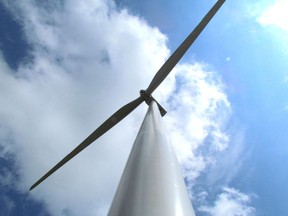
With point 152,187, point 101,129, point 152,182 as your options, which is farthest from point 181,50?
point 152,187

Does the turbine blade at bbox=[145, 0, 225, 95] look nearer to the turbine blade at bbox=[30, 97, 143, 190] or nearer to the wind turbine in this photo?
the turbine blade at bbox=[30, 97, 143, 190]

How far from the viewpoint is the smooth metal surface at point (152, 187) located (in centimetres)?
671

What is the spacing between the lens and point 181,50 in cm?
2236

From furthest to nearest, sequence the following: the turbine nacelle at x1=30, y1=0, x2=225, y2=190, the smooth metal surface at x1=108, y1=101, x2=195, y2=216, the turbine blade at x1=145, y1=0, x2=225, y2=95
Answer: the turbine nacelle at x1=30, y1=0, x2=225, y2=190, the turbine blade at x1=145, y1=0, x2=225, y2=95, the smooth metal surface at x1=108, y1=101, x2=195, y2=216

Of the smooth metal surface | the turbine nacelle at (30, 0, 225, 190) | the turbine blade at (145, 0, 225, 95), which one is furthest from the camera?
the turbine nacelle at (30, 0, 225, 190)

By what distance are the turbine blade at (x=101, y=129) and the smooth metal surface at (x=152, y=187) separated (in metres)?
12.2

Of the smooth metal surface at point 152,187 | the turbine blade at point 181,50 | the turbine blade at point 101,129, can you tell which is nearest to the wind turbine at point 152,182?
the smooth metal surface at point 152,187

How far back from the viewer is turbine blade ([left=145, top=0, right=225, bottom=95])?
2142 centimetres

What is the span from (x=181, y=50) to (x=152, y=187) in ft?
54.7

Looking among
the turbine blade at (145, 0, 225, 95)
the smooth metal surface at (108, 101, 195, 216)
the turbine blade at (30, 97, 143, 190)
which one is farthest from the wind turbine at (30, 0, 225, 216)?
the turbine blade at (145, 0, 225, 95)

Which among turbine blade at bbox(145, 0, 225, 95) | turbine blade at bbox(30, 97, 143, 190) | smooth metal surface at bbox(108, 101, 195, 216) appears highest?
turbine blade at bbox(145, 0, 225, 95)

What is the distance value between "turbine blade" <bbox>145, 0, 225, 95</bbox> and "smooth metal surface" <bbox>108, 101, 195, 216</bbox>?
12.7m

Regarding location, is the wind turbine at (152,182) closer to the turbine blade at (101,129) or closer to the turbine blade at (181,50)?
the turbine blade at (101,129)

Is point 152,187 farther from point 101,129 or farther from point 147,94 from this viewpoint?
point 147,94
